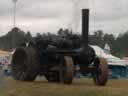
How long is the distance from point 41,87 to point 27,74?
4094mm

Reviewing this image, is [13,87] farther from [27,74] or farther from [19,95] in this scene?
[27,74]

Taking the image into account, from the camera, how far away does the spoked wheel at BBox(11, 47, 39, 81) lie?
2188 cm

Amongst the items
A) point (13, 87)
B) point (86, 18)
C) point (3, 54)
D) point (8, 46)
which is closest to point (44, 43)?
point (86, 18)

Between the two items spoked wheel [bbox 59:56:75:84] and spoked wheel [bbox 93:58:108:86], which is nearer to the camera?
spoked wheel [bbox 59:56:75:84]

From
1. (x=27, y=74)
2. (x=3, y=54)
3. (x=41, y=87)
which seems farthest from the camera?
(x=3, y=54)

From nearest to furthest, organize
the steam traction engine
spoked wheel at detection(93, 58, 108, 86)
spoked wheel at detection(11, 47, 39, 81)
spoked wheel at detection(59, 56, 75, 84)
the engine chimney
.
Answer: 1. spoked wheel at detection(59, 56, 75, 84)
2. the engine chimney
3. the steam traction engine
4. spoked wheel at detection(93, 58, 108, 86)
5. spoked wheel at detection(11, 47, 39, 81)

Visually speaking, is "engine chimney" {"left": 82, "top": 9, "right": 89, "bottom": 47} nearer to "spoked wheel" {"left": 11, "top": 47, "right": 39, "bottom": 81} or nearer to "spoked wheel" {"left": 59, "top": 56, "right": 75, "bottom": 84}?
"spoked wheel" {"left": 59, "top": 56, "right": 75, "bottom": 84}

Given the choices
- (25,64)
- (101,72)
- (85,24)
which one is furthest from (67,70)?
(25,64)

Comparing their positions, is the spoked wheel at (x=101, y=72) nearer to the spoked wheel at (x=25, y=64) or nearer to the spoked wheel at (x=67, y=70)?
the spoked wheel at (x=67, y=70)

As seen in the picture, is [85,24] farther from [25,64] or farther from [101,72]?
[25,64]

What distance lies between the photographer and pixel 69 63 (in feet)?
65.8

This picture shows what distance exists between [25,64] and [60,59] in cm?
177

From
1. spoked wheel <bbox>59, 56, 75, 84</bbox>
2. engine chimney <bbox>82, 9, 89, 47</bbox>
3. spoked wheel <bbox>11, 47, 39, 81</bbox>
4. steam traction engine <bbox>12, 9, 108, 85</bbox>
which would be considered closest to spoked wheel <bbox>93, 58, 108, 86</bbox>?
steam traction engine <bbox>12, 9, 108, 85</bbox>

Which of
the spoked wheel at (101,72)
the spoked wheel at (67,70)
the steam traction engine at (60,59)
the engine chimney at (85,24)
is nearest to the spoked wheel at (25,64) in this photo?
the steam traction engine at (60,59)
